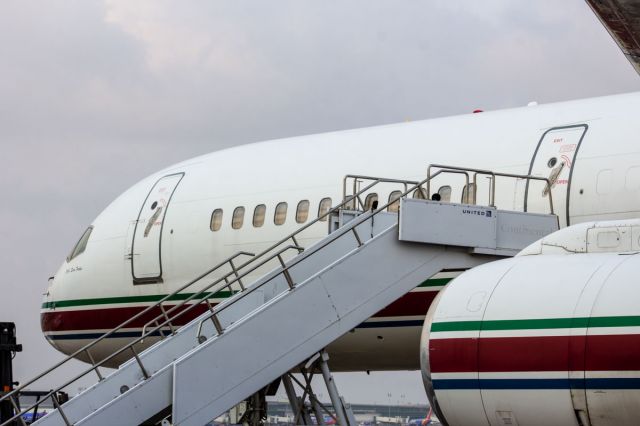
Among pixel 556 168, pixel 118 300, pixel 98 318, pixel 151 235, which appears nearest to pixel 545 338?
pixel 556 168

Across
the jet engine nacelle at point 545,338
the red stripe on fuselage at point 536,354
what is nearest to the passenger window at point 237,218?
the jet engine nacelle at point 545,338

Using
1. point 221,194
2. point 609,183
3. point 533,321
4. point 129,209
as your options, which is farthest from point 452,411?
point 129,209

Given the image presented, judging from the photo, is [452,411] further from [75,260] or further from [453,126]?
[75,260]

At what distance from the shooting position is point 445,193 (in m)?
16.7

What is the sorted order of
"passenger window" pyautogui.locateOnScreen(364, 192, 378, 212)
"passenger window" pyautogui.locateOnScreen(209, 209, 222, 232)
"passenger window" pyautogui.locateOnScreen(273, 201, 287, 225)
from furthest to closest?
1. "passenger window" pyautogui.locateOnScreen(209, 209, 222, 232)
2. "passenger window" pyautogui.locateOnScreen(273, 201, 287, 225)
3. "passenger window" pyautogui.locateOnScreen(364, 192, 378, 212)

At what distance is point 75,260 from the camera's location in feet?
72.1

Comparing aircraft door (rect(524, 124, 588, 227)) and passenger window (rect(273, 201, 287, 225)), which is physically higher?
aircraft door (rect(524, 124, 588, 227))

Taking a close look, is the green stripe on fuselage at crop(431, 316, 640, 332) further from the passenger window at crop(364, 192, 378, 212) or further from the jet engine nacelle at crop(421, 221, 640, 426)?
the passenger window at crop(364, 192, 378, 212)

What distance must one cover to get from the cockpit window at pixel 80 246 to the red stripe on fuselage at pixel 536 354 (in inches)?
468

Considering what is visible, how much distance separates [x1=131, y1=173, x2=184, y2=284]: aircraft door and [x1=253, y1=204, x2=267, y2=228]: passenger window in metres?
2.03

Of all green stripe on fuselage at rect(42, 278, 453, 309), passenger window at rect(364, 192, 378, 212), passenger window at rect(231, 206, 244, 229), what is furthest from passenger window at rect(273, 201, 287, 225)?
passenger window at rect(364, 192, 378, 212)

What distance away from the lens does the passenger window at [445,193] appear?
16688 mm

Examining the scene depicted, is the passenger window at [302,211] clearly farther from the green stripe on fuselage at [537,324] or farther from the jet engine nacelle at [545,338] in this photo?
the green stripe on fuselage at [537,324]

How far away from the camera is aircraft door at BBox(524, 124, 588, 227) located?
50.9ft
